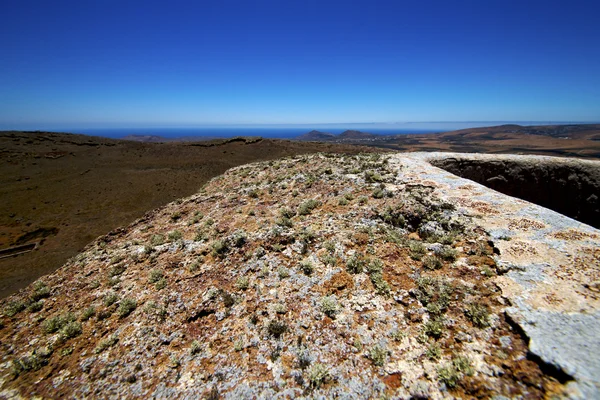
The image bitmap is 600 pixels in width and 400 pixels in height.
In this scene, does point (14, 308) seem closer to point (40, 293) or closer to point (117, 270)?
point (40, 293)

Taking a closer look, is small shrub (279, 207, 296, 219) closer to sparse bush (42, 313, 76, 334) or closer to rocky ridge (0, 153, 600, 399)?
rocky ridge (0, 153, 600, 399)

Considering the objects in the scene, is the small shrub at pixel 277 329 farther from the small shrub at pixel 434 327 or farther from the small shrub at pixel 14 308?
the small shrub at pixel 14 308

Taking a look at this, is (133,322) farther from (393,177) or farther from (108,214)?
(108,214)

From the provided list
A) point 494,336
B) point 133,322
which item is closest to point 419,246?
point 494,336

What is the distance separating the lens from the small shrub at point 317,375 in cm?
464

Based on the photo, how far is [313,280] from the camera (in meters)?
7.06

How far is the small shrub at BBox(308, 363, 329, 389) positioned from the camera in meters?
4.64

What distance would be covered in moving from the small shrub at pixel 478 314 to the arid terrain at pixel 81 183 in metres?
20.8

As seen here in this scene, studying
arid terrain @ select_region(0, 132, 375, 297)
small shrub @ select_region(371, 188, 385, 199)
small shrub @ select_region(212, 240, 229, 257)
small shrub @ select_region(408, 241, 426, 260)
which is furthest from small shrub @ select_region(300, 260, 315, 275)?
arid terrain @ select_region(0, 132, 375, 297)

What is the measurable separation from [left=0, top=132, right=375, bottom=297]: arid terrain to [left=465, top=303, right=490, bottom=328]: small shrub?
2084 cm

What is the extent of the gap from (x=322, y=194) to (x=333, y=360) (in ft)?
26.6

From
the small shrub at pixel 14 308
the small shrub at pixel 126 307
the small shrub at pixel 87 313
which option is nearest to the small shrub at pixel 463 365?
the small shrub at pixel 126 307

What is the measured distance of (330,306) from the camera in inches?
241

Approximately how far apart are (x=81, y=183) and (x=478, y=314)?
42095mm
